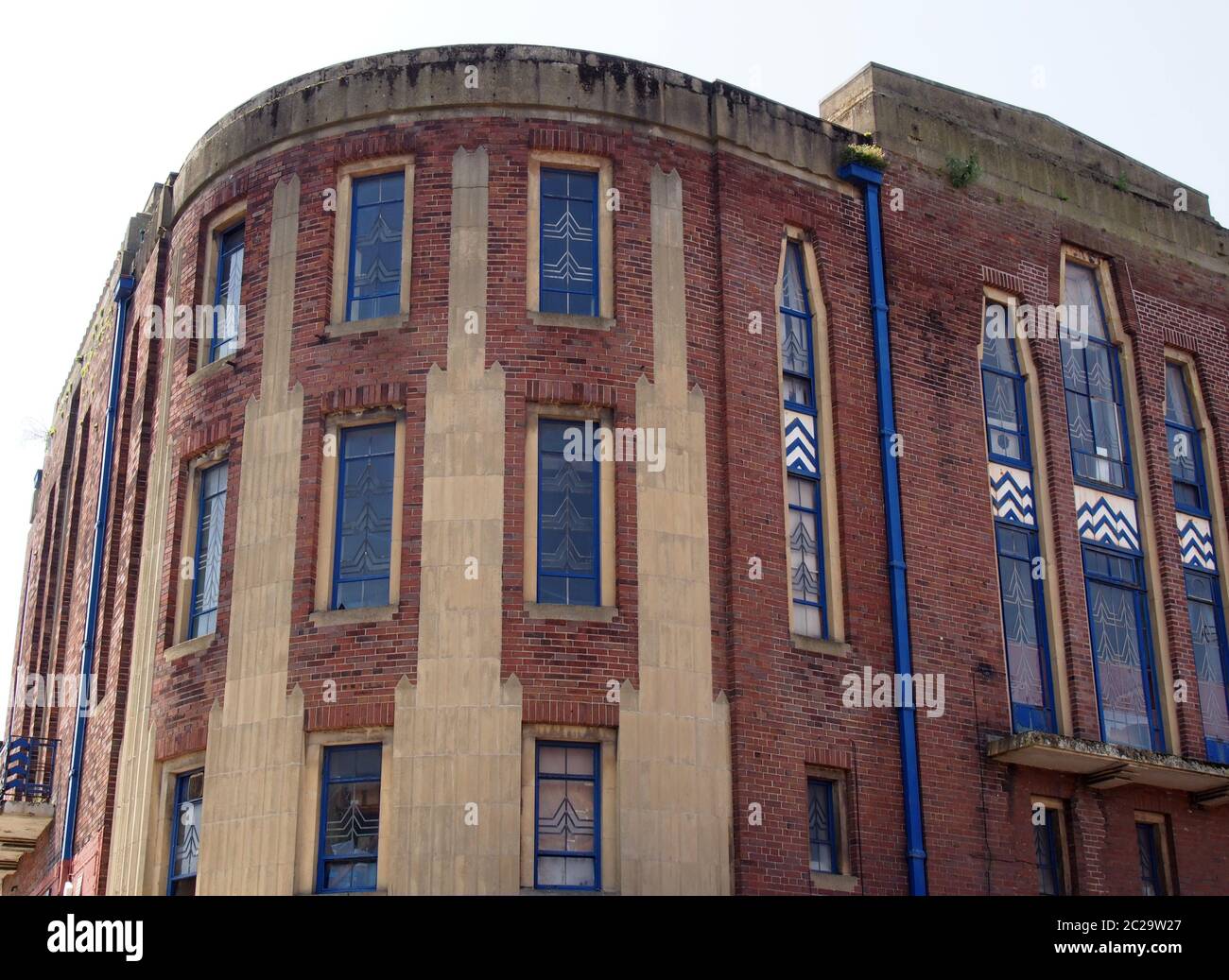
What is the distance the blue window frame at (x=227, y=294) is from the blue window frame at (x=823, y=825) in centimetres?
944

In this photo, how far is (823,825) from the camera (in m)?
21.2

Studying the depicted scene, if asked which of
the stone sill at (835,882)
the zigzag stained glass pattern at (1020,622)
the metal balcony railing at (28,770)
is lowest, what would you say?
the stone sill at (835,882)

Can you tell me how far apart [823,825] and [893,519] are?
164 inches

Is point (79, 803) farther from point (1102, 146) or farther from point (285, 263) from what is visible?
point (1102, 146)

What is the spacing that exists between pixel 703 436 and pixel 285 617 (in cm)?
555

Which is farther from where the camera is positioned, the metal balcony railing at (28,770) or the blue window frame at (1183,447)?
the metal balcony railing at (28,770)

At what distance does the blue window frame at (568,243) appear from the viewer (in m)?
22.0

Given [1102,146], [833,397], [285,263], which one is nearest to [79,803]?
[285,263]

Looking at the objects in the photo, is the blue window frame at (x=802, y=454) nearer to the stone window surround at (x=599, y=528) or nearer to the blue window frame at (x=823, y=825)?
the blue window frame at (x=823, y=825)

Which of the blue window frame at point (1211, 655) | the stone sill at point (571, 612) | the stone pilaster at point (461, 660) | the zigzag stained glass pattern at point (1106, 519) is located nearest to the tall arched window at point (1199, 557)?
Answer: the blue window frame at point (1211, 655)

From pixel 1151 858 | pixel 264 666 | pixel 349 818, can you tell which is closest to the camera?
pixel 349 818

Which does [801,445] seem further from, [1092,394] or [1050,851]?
[1050,851]

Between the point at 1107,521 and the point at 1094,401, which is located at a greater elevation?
the point at 1094,401

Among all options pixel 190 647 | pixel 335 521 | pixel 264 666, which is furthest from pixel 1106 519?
pixel 190 647
